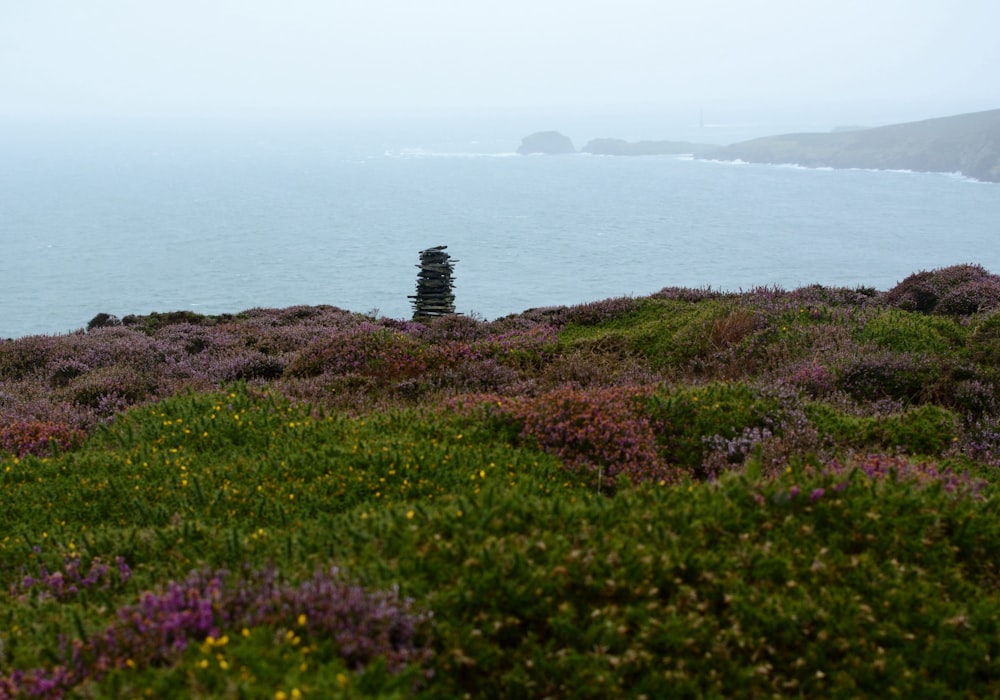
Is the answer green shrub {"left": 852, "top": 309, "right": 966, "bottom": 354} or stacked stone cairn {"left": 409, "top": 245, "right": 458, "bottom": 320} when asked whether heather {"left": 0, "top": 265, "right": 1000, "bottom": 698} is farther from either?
Result: stacked stone cairn {"left": 409, "top": 245, "right": 458, "bottom": 320}

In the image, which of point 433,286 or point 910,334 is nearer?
point 910,334

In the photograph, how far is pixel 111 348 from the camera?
19.4 metres

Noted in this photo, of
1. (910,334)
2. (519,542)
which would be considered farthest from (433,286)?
(519,542)

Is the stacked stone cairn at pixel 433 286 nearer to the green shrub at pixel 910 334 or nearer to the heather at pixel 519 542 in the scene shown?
the heather at pixel 519 542

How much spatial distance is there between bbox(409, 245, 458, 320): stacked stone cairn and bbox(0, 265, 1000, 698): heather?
17766mm

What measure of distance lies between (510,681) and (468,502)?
2012 mm

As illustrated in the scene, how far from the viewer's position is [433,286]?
102 feet

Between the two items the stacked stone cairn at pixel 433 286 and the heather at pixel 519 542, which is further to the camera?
the stacked stone cairn at pixel 433 286

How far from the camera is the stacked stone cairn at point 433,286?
101 ft

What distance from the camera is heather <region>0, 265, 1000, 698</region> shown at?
15.4 ft

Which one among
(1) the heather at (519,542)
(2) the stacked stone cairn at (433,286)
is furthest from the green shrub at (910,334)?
(2) the stacked stone cairn at (433,286)

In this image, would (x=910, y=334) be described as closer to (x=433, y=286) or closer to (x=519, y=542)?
(x=519, y=542)

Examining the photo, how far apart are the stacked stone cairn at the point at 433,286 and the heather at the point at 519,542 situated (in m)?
17.8

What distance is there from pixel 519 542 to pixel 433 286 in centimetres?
2586
